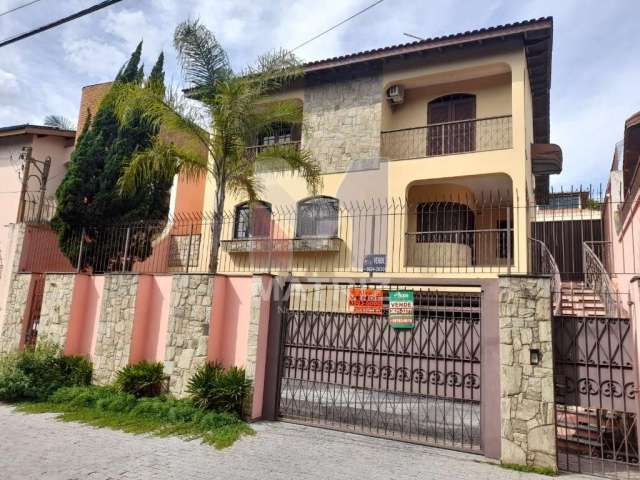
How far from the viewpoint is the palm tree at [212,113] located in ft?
26.2

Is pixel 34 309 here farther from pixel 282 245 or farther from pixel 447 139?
pixel 447 139

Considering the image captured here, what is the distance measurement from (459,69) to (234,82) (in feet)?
21.8

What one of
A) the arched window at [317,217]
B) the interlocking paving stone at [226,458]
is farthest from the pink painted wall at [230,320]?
the arched window at [317,217]

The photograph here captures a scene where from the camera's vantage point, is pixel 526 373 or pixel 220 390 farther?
pixel 220 390

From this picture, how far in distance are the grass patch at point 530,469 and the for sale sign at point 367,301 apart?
8.22ft

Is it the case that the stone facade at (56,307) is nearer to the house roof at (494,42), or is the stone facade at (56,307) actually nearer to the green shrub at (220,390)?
the green shrub at (220,390)

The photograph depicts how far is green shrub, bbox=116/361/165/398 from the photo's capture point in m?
7.24

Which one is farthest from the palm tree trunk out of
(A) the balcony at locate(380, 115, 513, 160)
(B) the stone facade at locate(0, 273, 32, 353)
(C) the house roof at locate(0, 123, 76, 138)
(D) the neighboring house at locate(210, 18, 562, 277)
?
(C) the house roof at locate(0, 123, 76, 138)

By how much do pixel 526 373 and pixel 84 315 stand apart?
8.12m

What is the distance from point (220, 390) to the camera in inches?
259

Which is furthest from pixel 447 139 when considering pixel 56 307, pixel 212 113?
pixel 56 307

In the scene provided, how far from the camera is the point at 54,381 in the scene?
A: 7801mm

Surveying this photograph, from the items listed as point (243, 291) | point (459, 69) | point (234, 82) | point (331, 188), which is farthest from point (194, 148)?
point (459, 69)

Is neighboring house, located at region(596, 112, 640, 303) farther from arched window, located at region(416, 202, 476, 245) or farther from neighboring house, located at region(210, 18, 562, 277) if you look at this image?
arched window, located at region(416, 202, 476, 245)
